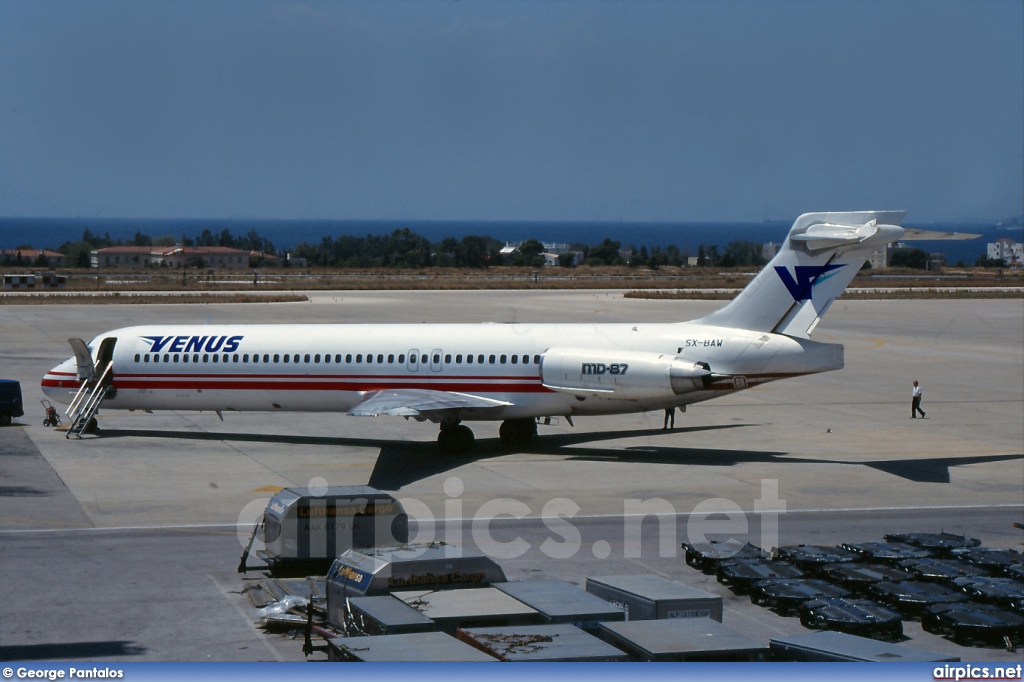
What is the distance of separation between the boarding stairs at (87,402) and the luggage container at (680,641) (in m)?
26.7

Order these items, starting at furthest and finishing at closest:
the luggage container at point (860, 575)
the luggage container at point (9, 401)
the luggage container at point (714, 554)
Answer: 1. the luggage container at point (9, 401)
2. the luggage container at point (714, 554)
3. the luggage container at point (860, 575)

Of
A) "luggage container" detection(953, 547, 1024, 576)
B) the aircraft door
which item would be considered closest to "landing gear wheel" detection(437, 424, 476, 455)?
the aircraft door

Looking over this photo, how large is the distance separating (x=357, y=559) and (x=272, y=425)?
23.5 meters

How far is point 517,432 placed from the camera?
36125 mm

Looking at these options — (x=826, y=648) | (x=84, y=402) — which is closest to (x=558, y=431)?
(x=84, y=402)

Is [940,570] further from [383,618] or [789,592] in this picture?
[383,618]

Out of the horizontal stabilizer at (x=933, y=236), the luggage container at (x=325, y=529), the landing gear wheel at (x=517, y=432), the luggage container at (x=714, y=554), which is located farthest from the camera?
the landing gear wheel at (x=517, y=432)

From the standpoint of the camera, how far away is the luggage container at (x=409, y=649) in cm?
1213

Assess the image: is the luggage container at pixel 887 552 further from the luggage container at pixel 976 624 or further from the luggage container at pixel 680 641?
the luggage container at pixel 680 641

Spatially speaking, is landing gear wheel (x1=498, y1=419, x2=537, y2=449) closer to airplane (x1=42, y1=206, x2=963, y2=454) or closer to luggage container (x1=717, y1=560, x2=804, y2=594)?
airplane (x1=42, y1=206, x2=963, y2=454)

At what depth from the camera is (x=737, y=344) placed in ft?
109

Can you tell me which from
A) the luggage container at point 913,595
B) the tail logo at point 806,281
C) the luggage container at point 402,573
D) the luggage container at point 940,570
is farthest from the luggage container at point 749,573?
the tail logo at point 806,281

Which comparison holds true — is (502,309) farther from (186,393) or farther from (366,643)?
(366,643)

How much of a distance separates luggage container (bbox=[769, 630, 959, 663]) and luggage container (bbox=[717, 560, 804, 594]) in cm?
655
